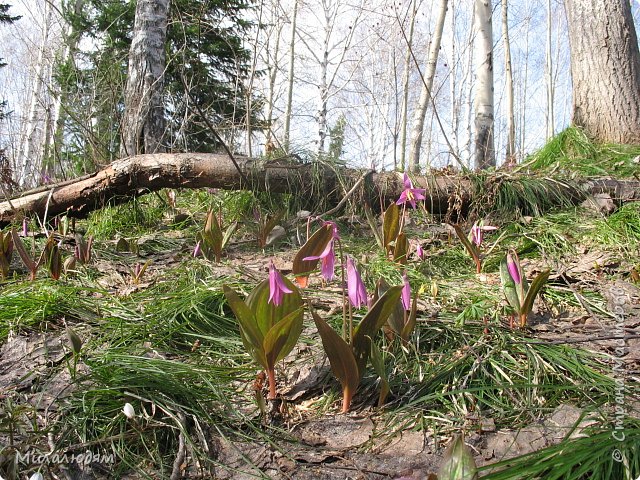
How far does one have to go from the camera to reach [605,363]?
1.39 metres

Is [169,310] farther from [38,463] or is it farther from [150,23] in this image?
[150,23]

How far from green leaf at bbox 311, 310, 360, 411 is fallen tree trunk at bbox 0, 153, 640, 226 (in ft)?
6.44

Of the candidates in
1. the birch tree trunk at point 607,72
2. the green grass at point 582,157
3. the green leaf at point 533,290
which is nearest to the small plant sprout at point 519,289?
the green leaf at point 533,290

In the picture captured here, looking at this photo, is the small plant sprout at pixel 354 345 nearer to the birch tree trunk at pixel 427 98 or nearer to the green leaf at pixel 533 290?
the green leaf at pixel 533 290

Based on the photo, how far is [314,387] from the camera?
1457 millimetres

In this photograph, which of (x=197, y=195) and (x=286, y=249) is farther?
(x=197, y=195)

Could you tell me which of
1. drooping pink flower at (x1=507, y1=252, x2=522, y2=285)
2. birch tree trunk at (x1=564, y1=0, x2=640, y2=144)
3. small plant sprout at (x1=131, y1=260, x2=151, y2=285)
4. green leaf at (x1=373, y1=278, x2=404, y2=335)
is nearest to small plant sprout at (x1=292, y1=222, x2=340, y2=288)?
green leaf at (x1=373, y1=278, x2=404, y2=335)

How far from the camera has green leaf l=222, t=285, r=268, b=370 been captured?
1.22 meters

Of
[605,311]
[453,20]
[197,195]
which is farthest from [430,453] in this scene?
[453,20]

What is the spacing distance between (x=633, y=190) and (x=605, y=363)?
1.88m

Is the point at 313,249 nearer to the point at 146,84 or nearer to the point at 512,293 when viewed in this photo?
the point at 512,293

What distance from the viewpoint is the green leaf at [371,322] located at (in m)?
1.21

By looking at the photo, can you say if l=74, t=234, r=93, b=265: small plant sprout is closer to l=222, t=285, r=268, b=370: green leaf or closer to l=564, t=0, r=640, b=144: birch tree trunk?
l=222, t=285, r=268, b=370: green leaf

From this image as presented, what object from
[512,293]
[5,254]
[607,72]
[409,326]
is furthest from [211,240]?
[607,72]
